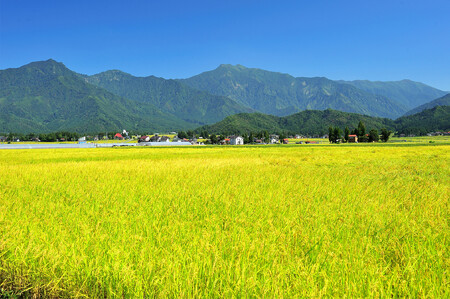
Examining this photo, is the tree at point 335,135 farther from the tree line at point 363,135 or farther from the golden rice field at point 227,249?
the golden rice field at point 227,249

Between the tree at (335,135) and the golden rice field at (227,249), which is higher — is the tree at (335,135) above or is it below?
above

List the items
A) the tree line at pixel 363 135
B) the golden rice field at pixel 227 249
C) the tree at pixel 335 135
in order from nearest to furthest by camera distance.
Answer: the golden rice field at pixel 227 249 < the tree line at pixel 363 135 < the tree at pixel 335 135

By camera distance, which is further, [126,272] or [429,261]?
[429,261]

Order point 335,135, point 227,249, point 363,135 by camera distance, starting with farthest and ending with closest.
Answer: point 363,135 < point 335,135 < point 227,249

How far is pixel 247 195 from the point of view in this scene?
8.25 meters

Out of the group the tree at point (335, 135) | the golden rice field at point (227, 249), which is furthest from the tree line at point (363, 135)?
the golden rice field at point (227, 249)

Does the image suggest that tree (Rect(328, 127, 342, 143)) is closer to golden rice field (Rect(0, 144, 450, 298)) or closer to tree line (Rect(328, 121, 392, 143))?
tree line (Rect(328, 121, 392, 143))

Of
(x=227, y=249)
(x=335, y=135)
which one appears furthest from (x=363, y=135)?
(x=227, y=249)

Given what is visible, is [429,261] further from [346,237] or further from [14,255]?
[14,255]

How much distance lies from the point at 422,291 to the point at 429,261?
38.6 inches

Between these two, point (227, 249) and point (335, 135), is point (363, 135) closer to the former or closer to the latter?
point (335, 135)

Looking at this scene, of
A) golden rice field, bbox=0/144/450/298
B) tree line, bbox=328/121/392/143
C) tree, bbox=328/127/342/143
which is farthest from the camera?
tree, bbox=328/127/342/143

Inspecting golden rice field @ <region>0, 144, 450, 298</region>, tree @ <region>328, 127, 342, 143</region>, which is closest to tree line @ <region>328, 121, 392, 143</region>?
tree @ <region>328, 127, 342, 143</region>

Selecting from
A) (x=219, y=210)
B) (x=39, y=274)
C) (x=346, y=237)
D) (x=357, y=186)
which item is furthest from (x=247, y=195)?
(x=39, y=274)
